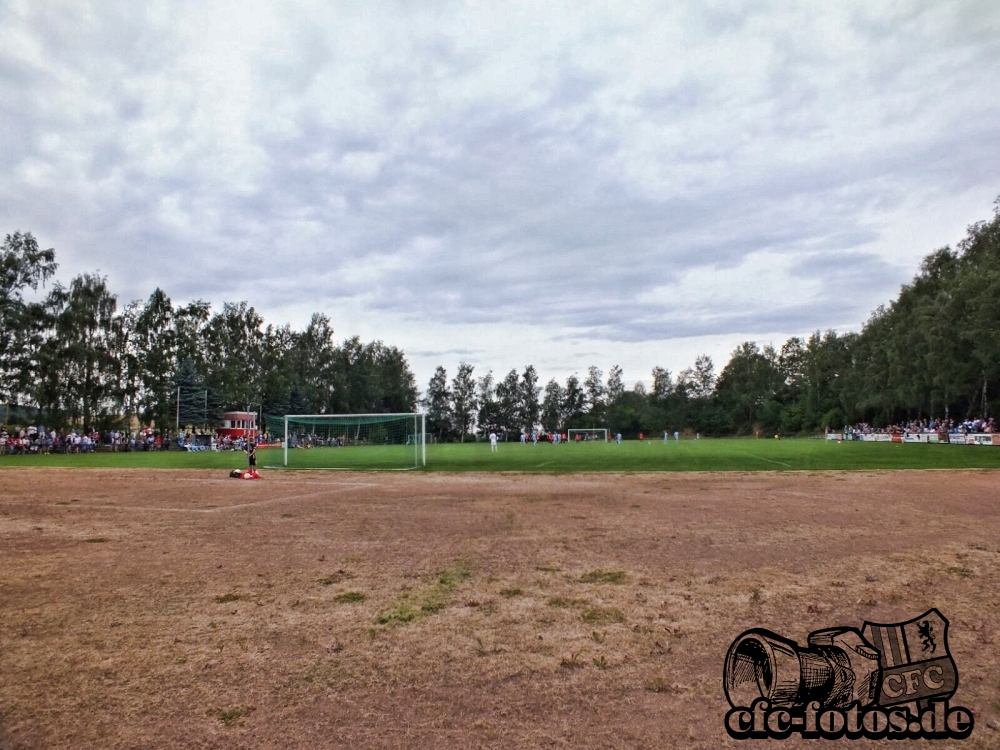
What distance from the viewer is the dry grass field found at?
368 cm

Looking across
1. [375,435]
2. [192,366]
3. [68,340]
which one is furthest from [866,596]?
[192,366]

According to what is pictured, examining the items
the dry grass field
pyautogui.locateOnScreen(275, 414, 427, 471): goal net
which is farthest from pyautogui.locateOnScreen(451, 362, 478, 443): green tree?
the dry grass field

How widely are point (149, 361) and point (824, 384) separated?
101 m

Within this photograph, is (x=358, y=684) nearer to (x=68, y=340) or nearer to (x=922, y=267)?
(x=68, y=340)

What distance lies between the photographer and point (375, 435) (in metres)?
45.1

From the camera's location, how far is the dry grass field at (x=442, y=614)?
3.68 metres

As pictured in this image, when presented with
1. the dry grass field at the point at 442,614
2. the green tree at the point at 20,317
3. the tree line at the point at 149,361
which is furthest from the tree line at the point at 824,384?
the green tree at the point at 20,317

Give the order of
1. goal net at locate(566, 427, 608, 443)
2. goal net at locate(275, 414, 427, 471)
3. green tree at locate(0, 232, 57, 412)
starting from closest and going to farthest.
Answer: goal net at locate(275, 414, 427, 471) → green tree at locate(0, 232, 57, 412) → goal net at locate(566, 427, 608, 443)

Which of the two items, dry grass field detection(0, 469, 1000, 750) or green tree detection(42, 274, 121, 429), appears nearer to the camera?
dry grass field detection(0, 469, 1000, 750)

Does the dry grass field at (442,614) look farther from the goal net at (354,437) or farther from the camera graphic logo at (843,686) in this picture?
the goal net at (354,437)

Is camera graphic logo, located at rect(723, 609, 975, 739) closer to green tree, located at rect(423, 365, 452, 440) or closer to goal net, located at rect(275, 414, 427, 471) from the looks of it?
goal net, located at rect(275, 414, 427, 471)

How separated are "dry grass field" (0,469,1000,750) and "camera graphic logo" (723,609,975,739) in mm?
147

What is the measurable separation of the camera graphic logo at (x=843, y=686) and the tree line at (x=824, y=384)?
50.3 meters

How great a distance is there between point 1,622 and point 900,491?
1768cm
